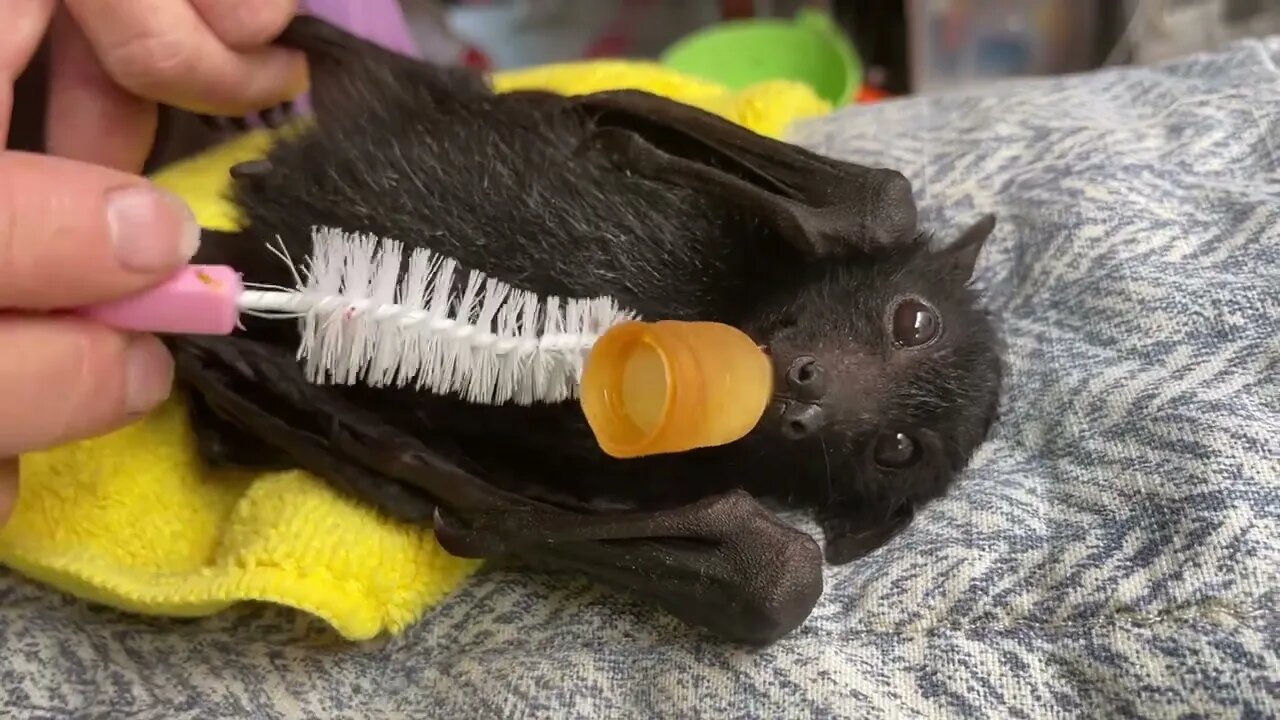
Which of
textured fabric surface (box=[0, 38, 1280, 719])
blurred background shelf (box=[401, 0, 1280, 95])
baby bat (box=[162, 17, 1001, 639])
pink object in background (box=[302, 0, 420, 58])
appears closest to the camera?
textured fabric surface (box=[0, 38, 1280, 719])

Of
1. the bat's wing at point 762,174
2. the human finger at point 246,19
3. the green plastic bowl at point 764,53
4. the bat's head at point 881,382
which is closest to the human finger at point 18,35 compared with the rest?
the human finger at point 246,19

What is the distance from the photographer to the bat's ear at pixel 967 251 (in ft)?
4.54

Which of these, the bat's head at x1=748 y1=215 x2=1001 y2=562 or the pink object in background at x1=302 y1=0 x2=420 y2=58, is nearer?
the bat's head at x1=748 y1=215 x2=1001 y2=562

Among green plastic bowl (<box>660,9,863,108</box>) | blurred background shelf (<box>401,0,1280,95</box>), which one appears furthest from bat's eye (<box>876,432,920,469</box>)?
green plastic bowl (<box>660,9,863,108</box>)

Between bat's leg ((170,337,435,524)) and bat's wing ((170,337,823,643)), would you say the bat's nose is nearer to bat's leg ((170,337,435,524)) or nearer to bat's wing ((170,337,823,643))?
bat's wing ((170,337,823,643))

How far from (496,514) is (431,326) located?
225 mm

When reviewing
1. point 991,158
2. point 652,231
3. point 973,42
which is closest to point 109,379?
point 652,231

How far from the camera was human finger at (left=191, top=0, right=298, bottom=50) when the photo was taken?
1.30m

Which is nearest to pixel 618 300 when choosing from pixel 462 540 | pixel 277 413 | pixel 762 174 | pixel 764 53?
pixel 762 174

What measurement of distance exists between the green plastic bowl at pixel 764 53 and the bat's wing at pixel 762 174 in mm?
1366

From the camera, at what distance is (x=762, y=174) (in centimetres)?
123

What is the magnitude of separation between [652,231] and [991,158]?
0.50 meters

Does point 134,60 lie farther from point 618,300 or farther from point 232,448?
point 618,300

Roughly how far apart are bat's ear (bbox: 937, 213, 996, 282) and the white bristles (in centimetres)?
46
